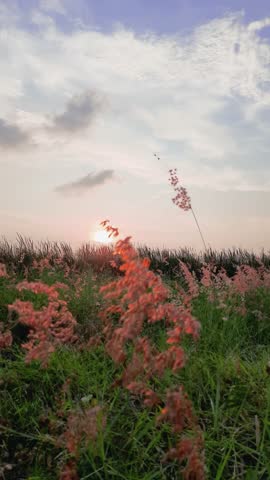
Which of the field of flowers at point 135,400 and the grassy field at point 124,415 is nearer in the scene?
the field of flowers at point 135,400

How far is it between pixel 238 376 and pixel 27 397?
1.75 m

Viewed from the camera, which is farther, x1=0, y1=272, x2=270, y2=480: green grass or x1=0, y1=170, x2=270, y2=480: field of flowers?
x1=0, y1=272, x2=270, y2=480: green grass

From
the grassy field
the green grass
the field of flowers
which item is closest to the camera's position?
the field of flowers

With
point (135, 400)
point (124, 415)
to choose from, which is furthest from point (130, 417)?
point (135, 400)

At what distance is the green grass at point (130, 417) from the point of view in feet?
10.4

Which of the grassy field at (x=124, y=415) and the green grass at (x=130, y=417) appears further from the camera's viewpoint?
the green grass at (x=130, y=417)

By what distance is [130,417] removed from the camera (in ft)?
11.9

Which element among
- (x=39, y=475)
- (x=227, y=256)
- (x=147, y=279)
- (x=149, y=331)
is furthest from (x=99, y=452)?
(x=227, y=256)

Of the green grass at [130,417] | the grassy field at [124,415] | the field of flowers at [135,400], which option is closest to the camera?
the field of flowers at [135,400]

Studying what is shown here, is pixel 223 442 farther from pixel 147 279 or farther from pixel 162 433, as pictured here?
pixel 147 279

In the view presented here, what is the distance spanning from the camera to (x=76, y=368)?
169 inches

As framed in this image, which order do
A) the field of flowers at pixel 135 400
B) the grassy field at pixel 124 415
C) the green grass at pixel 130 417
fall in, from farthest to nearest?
1. the green grass at pixel 130 417
2. the grassy field at pixel 124 415
3. the field of flowers at pixel 135 400

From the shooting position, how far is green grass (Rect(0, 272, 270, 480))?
3172 mm

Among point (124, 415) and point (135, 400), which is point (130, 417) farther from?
point (135, 400)
